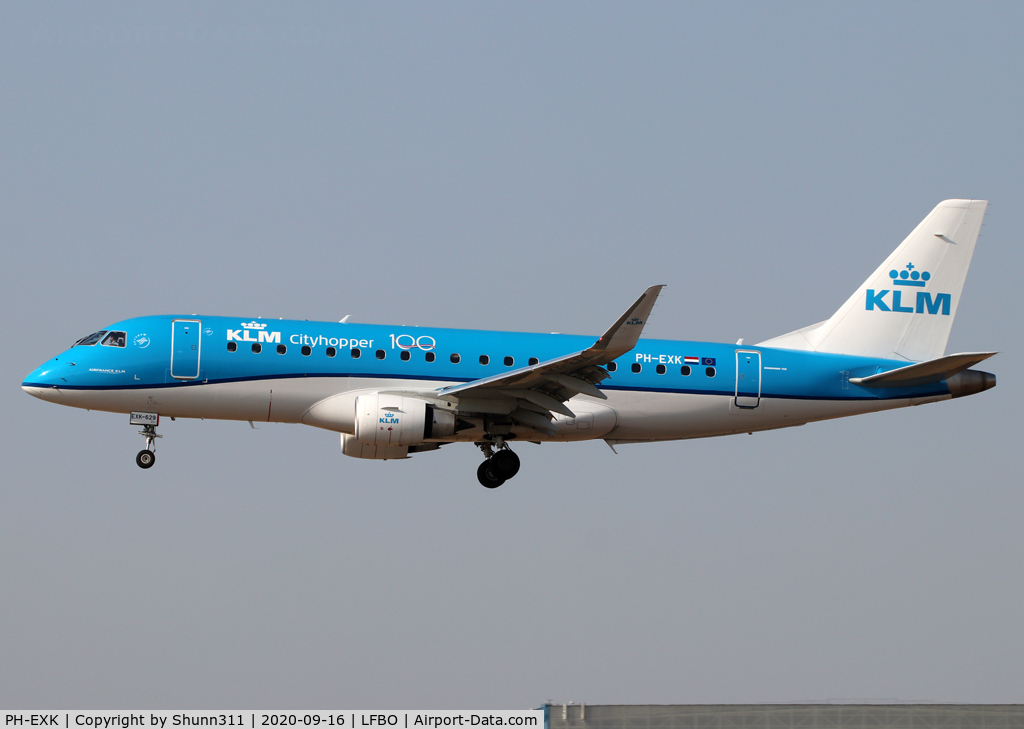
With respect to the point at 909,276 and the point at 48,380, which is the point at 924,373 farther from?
the point at 48,380

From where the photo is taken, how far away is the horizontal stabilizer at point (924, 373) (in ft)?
140

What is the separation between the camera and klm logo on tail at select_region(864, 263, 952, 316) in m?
47.6

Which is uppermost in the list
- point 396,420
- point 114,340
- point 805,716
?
point 114,340

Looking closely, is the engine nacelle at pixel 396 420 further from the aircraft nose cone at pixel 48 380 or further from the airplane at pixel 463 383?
the aircraft nose cone at pixel 48 380

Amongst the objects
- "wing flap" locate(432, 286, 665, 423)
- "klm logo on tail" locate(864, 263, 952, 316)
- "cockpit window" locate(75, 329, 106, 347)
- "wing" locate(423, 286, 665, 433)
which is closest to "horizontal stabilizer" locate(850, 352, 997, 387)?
"klm logo on tail" locate(864, 263, 952, 316)

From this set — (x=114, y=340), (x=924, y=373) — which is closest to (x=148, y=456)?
(x=114, y=340)

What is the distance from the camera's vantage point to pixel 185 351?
41.1 metres

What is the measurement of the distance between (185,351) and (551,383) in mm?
10201

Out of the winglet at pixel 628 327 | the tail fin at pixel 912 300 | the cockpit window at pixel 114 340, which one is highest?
the tail fin at pixel 912 300

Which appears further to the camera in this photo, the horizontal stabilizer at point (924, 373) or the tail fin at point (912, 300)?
the tail fin at point (912, 300)

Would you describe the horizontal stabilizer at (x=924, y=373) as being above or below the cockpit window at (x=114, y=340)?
below

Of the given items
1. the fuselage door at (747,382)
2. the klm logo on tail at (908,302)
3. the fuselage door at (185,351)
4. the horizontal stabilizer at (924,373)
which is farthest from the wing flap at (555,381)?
the klm logo on tail at (908,302)
